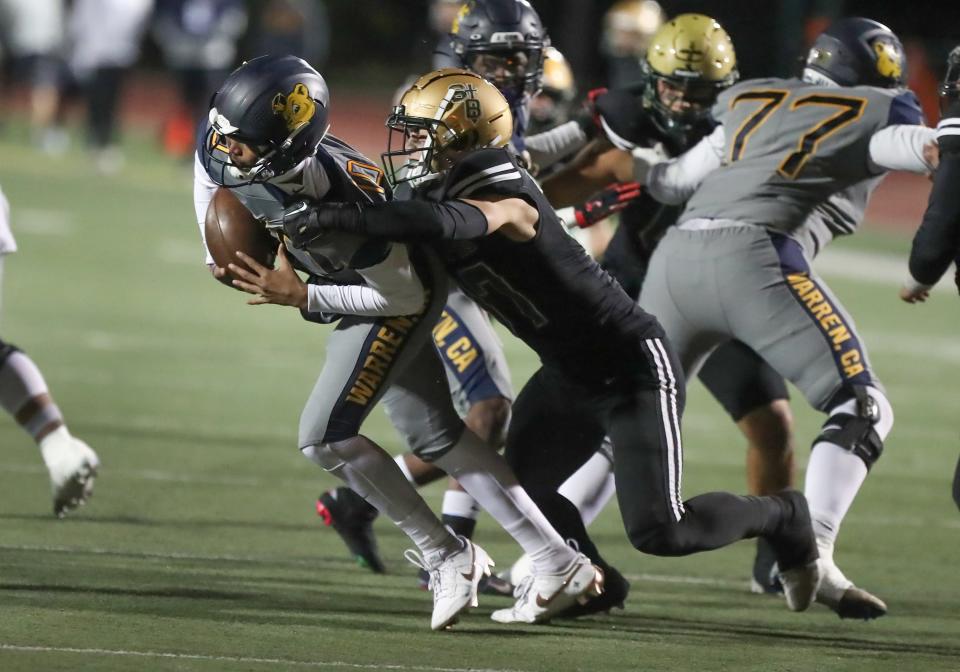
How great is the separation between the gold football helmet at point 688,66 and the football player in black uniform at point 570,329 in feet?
3.52

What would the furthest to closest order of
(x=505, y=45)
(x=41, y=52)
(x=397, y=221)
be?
(x=41, y=52), (x=505, y=45), (x=397, y=221)

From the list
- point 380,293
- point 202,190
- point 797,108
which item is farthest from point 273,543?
point 797,108

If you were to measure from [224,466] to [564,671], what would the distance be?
9.77ft

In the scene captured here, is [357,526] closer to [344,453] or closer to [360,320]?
[344,453]

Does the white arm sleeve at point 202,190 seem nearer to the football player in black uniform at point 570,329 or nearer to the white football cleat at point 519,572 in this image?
the football player in black uniform at point 570,329

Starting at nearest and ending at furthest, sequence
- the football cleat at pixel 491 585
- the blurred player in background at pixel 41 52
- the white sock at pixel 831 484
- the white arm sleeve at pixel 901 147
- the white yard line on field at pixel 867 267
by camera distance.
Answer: the white arm sleeve at pixel 901 147 → the white sock at pixel 831 484 → the football cleat at pixel 491 585 → the white yard line on field at pixel 867 267 → the blurred player in background at pixel 41 52

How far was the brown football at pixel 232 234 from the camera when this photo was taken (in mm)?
4484

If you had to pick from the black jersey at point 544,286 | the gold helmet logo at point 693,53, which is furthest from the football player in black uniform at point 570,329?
the gold helmet logo at point 693,53

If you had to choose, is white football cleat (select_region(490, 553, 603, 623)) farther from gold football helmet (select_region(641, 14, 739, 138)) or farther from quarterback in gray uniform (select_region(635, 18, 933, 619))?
gold football helmet (select_region(641, 14, 739, 138))

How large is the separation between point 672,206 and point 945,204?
139 centimetres

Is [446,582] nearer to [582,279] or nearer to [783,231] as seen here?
[582,279]

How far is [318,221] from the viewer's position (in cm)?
420

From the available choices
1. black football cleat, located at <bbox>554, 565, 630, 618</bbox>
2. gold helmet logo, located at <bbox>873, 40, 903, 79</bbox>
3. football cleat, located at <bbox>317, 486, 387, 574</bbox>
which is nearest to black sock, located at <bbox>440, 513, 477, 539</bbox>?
football cleat, located at <bbox>317, 486, 387, 574</bbox>

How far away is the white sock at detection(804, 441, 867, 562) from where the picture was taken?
16.3ft
